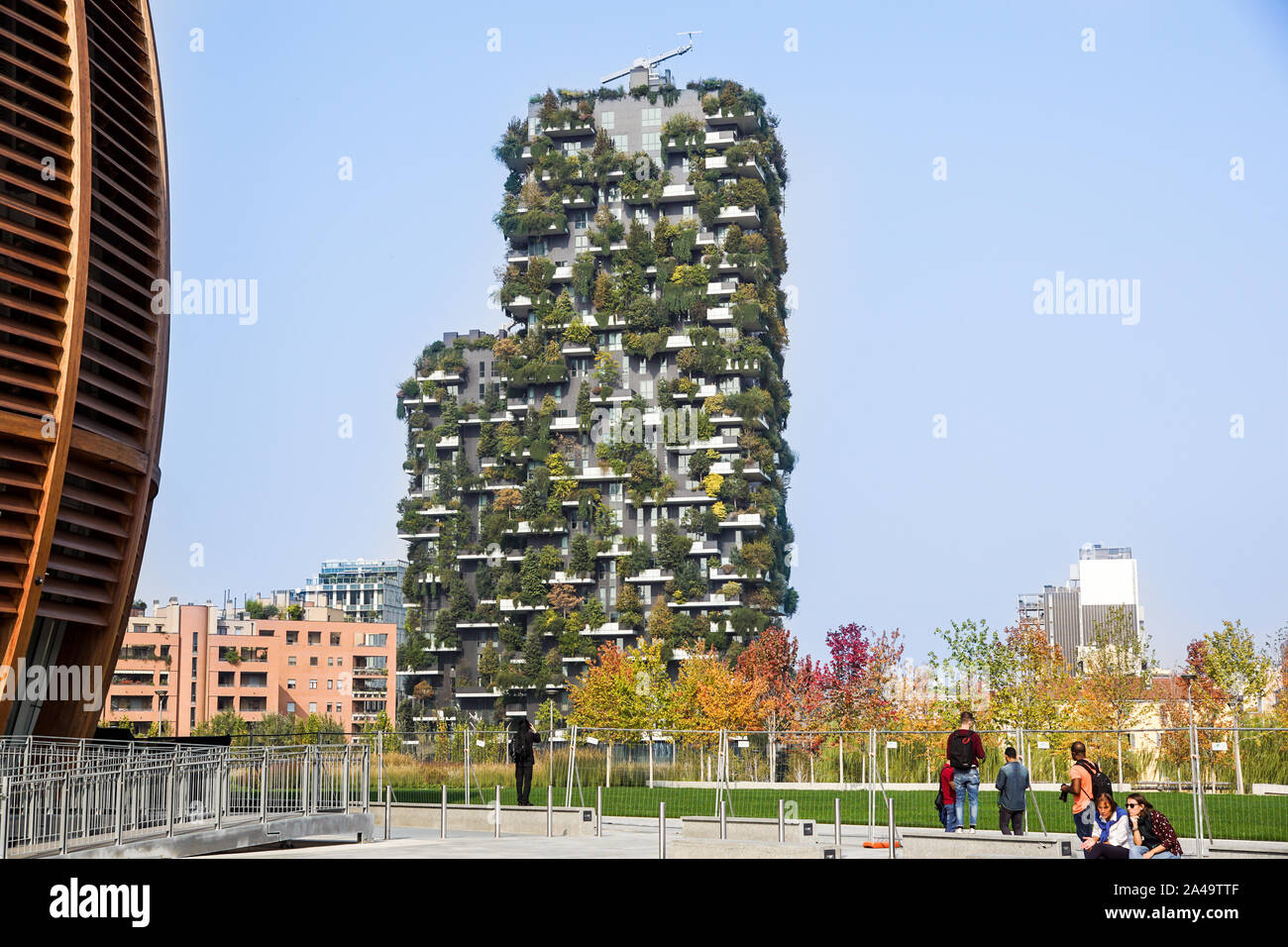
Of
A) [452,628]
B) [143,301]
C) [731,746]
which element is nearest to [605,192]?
[452,628]

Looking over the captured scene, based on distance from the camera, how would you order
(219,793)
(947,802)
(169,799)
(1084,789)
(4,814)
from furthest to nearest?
(947,802) → (219,793) → (169,799) → (1084,789) → (4,814)

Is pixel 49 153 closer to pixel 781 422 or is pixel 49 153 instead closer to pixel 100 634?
pixel 100 634

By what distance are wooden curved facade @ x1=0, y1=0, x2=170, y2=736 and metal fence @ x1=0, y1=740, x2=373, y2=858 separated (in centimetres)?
213

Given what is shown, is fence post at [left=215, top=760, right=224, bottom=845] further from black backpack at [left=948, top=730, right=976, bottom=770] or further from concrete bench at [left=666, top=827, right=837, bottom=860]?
black backpack at [left=948, top=730, right=976, bottom=770]

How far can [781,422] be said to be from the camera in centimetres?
11044

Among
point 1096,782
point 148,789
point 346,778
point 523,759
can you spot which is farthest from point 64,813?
point 523,759

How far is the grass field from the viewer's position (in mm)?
26312

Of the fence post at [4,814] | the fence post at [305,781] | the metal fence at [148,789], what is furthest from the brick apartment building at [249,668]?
the fence post at [4,814]

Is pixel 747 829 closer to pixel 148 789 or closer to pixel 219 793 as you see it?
pixel 219 793

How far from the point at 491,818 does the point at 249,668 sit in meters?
111

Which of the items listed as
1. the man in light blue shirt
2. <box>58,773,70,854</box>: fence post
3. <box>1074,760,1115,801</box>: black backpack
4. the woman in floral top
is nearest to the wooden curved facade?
<box>58,773,70,854</box>: fence post

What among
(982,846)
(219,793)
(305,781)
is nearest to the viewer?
(982,846)

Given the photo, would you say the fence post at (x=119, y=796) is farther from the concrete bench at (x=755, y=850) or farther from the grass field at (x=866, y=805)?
the grass field at (x=866, y=805)

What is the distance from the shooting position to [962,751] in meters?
22.3
